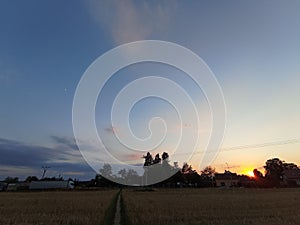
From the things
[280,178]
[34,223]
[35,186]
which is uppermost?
[280,178]

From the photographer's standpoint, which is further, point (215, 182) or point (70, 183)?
point (215, 182)

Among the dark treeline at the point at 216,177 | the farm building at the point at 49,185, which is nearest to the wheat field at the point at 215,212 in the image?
the dark treeline at the point at 216,177

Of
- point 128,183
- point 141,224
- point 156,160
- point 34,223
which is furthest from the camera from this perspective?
point 128,183

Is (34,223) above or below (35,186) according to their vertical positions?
below

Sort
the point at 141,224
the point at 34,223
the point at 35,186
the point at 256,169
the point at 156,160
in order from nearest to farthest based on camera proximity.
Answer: the point at 141,224, the point at 34,223, the point at 35,186, the point at 156,160, the point at 256,169

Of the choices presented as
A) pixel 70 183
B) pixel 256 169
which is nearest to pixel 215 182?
pixel 256 169

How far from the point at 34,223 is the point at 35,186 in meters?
117

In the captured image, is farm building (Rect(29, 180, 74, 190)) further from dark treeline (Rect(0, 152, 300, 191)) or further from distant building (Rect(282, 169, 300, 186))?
distant building (Rect(282, 169, 300, 186))

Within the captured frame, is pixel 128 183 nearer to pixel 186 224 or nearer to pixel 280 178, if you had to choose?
pixel 280 178

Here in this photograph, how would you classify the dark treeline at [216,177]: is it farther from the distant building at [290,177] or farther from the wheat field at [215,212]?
the wheat field at [215,212]

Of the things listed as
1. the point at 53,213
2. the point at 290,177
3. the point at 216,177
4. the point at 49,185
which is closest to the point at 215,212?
the point at 53,213

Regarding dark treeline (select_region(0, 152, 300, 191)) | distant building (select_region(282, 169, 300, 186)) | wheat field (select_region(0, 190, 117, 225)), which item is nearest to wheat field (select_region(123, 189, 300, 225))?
wheat field (select_region(0, 190, 117, 225))

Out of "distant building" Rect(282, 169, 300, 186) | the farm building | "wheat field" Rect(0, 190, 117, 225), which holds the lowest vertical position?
"wheat field" Rect(0, 190, 117, 225)

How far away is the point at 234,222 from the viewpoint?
14977 mm
